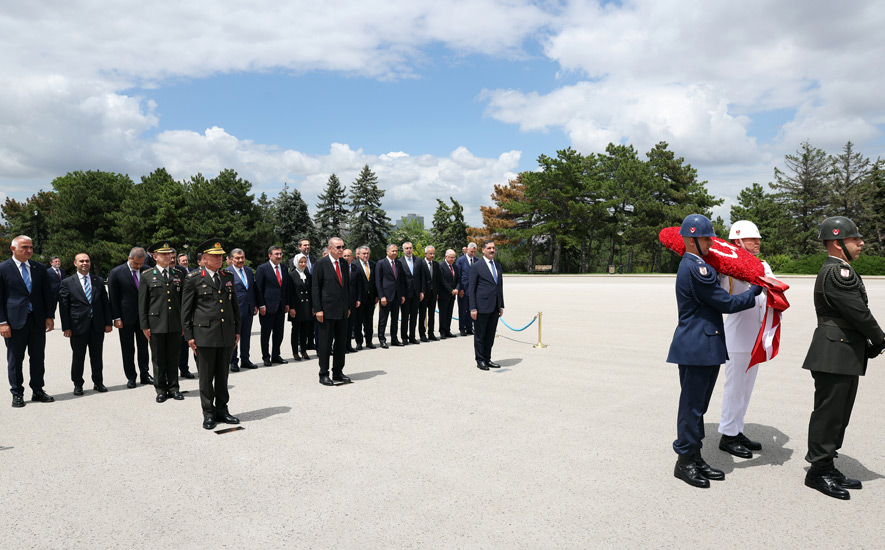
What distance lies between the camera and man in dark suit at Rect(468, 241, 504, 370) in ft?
27.7

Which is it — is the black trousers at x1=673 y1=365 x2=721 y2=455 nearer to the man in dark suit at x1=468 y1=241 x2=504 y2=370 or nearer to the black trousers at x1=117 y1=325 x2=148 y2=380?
the man in dark suit at x1=468 y1=241 x2=504 y2=370

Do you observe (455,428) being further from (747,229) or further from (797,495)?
(747,229)

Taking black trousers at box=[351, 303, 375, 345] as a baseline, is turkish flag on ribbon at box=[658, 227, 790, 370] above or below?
above

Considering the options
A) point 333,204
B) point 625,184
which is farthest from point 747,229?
point 333,204

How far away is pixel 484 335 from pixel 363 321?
11.8 feet

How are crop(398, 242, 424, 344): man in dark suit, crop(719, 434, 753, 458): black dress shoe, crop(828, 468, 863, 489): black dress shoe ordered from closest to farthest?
crop(828, 468, 863, 489): black dress shoe → crop(719, 434, 753, 458): black dress shoe → crop(398, 242, 424, 344): man in dark suit

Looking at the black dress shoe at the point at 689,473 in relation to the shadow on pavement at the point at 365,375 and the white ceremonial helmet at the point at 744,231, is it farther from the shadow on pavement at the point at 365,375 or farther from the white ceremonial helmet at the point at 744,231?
the shadow on pavement at the point at 365,375

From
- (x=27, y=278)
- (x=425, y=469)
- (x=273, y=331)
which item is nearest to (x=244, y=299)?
(x=273, y=331)

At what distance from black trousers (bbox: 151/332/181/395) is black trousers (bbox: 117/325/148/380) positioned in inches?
32.5

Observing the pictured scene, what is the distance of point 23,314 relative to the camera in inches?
262

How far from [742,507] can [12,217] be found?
9394cm

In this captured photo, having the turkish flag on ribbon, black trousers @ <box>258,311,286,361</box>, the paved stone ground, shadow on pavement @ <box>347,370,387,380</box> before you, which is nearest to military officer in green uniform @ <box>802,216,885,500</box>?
the paved stone ground

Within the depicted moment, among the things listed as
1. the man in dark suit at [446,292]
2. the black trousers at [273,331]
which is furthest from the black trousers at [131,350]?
the man in dark suit at [446,292]

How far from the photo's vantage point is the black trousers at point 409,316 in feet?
37.5
